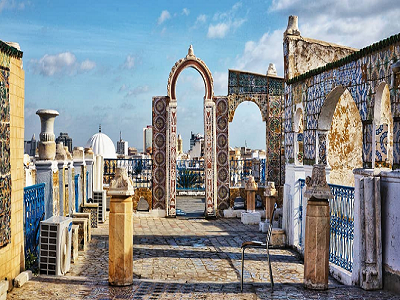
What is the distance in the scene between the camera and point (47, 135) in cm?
924

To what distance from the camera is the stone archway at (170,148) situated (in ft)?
50.2

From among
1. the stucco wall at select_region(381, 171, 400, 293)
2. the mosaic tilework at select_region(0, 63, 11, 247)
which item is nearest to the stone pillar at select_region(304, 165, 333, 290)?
the stucco wall at select_region(381, 171, 400, 293)

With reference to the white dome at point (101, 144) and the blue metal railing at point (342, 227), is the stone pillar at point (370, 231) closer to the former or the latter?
the blue metal railing at point (342, 227)

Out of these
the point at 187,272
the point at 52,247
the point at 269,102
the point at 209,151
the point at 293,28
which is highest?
the point at 293,28

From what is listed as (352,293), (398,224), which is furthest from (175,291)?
(398,224)

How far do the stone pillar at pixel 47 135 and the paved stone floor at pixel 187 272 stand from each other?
75.1 inches

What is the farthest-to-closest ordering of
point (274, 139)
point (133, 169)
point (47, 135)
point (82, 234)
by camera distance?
point (133, 169), point (274, 139), point (82, 234), point (47, 135)

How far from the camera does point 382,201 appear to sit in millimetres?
6816

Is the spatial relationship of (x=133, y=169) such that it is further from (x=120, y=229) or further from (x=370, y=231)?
(x=370, y=231)

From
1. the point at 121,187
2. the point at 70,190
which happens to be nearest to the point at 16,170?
the point at 121,187

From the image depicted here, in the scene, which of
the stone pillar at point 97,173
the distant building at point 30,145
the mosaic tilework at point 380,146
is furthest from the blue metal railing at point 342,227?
the distant building at point 30,145

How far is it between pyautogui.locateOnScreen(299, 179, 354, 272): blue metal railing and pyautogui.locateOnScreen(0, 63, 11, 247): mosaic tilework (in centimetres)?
464

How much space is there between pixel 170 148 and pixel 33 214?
25.7ft

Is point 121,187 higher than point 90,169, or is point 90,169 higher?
point 90,169
